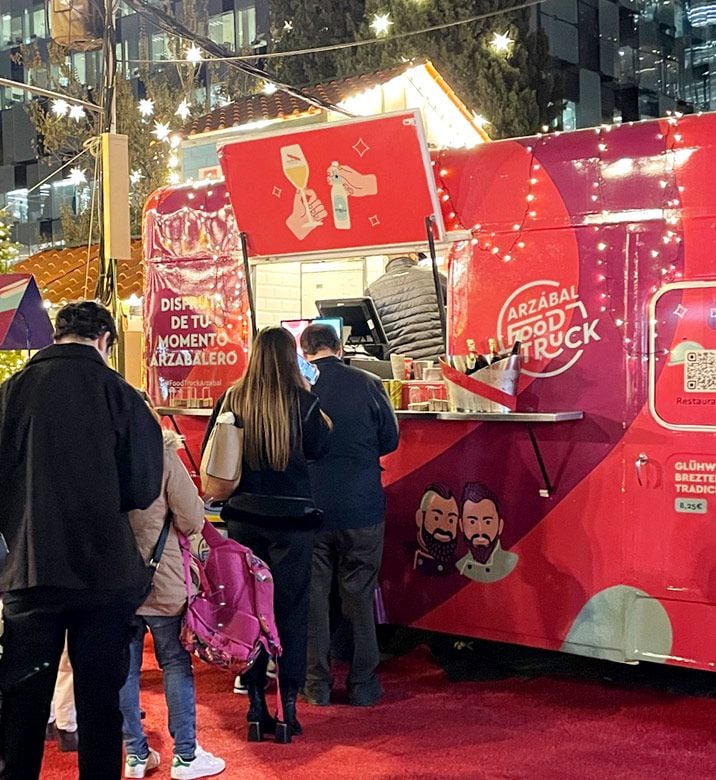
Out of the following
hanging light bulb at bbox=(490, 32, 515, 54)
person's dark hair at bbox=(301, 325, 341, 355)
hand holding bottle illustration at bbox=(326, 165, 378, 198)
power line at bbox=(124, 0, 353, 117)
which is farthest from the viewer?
hanging light bulb at bbox=(490, 32, 515, 54)

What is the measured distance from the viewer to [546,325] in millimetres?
5426

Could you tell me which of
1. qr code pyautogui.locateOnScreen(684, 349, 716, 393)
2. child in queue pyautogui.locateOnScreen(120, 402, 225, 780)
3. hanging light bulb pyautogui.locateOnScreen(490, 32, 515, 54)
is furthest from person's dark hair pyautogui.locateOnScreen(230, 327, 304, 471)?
hanging light bulb pyautogui.locateOnScreen(490, 32, 515, 54)

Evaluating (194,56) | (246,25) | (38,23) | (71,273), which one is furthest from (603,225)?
(38,23)

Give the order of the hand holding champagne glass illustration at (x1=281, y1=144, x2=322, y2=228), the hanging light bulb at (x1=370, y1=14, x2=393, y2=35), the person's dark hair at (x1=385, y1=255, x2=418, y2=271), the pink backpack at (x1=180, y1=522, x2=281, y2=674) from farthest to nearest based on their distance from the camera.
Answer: the hanging light bulb at (x1=370, y1=14, x2=393, y2=35) → the person's dark hair at (x1=385, y1=255, x2=418, y2=271) → the hand holding champagne glass illustration at (x1=281, y1=144, x2=322, y2=228) → the pink backpack at (x1=180, y1=522, x2=281, y2=674)

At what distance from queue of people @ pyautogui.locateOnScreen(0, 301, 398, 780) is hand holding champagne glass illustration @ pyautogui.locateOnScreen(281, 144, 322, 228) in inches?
36.8

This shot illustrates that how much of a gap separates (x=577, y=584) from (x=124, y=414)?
262cm

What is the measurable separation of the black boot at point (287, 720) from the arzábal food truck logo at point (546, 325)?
1.94m

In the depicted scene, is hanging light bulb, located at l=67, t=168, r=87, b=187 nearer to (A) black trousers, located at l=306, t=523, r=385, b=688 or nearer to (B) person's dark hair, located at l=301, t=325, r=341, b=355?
(B) person's dark hair, located at l=301, t=325, r=341, b=355

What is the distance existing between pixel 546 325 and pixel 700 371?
815 millimetres

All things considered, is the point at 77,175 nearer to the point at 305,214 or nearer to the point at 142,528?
the point at 305,214

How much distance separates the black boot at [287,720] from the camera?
4.91 m

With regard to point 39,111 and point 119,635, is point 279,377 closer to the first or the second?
point 119,635

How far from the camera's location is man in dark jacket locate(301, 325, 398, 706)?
17.5 feet

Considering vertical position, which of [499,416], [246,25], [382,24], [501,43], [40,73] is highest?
[246,25]
